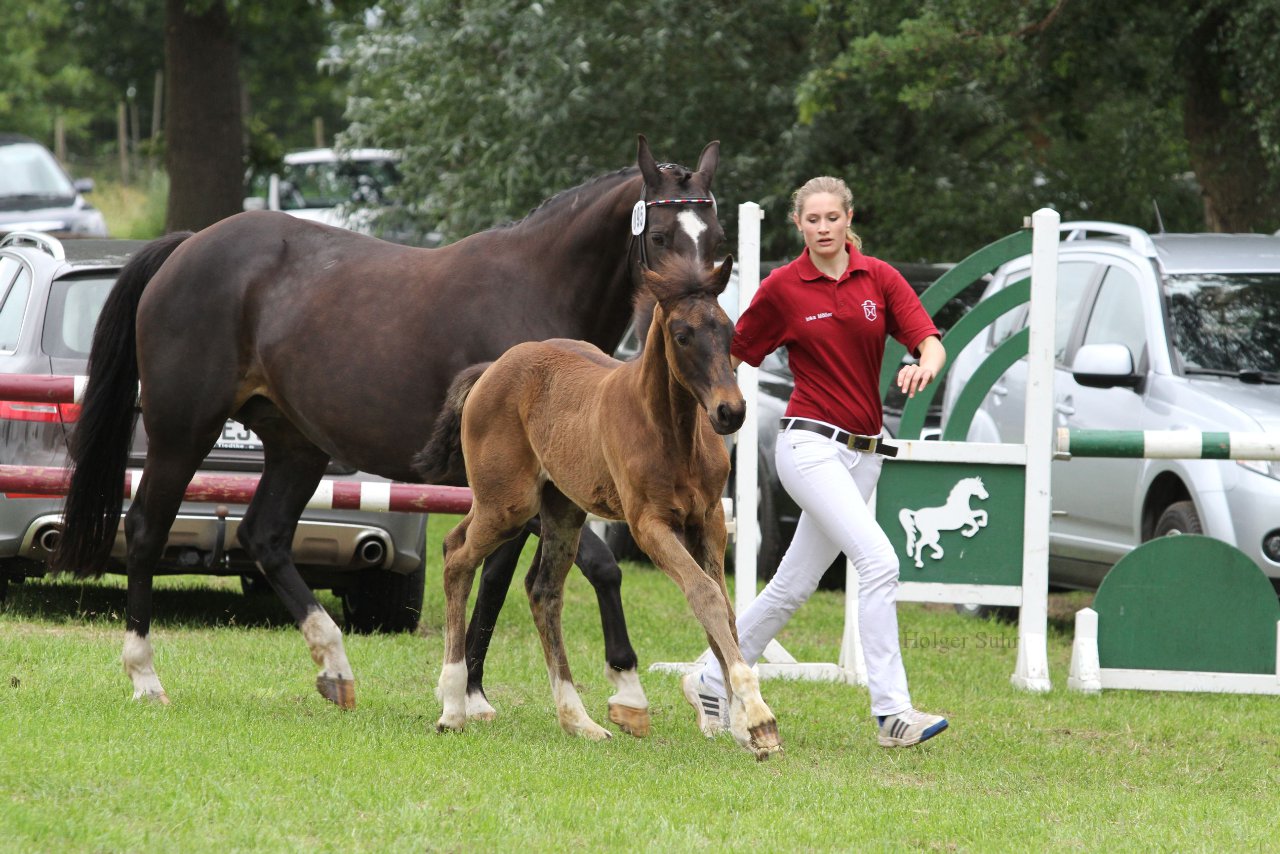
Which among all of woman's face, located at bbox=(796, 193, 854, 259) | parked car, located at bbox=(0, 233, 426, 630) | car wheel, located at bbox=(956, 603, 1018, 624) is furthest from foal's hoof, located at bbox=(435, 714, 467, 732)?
car wheel, located at bbox=(956, 603, 1018, 624)

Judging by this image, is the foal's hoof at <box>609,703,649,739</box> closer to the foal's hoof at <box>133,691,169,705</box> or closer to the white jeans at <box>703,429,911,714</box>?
the white jeans at <box>703,429,911,714</box>

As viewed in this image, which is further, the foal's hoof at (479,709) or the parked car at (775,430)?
the parked car at (775,430)

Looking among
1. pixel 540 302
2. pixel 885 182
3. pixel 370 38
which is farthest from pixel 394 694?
pixel 370 38

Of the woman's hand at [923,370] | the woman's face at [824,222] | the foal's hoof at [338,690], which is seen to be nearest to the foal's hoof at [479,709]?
the foal's hoof at [338,690]

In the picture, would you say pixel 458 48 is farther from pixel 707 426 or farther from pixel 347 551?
pixel 707 426

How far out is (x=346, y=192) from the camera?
22047mm

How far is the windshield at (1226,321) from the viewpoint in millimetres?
9086

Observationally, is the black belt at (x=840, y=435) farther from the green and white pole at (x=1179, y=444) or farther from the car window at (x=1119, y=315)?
the car window at (x=1119, y=315)

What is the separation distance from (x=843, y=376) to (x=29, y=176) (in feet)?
68.9

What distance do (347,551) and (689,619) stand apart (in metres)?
2.45

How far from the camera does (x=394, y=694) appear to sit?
7.26 m

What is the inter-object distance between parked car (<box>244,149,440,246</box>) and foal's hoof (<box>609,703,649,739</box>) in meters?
11.6

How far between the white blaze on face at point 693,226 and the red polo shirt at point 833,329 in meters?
0.29

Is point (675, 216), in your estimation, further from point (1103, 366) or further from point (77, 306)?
point (77, 306)
